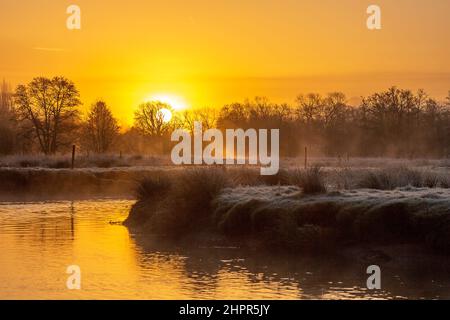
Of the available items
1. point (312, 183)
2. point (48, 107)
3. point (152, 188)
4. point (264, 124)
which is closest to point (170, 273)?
point (312, 183)

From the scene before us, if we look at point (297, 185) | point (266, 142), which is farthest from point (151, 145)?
point (297, 185)

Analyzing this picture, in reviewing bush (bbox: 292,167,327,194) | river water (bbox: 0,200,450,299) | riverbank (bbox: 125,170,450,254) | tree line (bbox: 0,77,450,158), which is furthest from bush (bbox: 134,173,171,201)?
tree line (bbox: 0,77,450,158)

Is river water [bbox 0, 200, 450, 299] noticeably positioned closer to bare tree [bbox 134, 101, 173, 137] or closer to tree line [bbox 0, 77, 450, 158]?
tree line [bbox 0, 77, 450, 158]

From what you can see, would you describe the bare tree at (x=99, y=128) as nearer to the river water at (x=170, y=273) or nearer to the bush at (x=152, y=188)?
the bush at (x=152, y=188)

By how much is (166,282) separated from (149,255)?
3.59 meters

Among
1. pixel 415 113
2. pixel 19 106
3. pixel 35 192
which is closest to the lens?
pixel 35 192

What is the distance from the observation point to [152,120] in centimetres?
10362

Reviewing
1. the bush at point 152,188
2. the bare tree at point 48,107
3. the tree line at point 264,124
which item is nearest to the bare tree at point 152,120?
the tree line at point 264,124

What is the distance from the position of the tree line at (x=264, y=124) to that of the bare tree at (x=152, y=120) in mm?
129

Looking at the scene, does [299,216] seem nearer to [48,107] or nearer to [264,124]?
[48,107]

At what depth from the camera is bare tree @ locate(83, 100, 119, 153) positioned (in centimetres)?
8338

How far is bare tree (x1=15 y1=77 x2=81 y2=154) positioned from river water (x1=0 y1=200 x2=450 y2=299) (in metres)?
54.4
